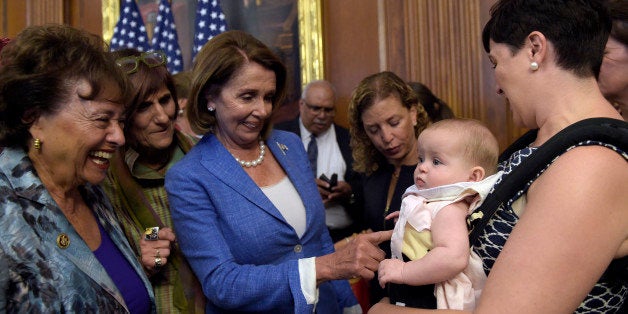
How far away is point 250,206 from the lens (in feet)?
8.16

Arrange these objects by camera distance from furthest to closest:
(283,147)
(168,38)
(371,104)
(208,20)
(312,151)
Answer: (168,38) < (208,20) < (312,151) < (371,104) < (283,147)

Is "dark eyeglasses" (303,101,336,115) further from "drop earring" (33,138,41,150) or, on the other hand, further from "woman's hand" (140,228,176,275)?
"drop earring" (33,138,41,150)

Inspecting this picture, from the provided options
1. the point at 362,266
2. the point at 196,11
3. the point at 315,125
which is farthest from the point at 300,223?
the point at 196,11

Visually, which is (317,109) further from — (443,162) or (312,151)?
(443,162)

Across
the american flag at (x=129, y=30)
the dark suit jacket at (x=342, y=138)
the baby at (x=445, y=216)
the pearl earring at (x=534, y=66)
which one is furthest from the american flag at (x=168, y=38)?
the pearl earring at (x=534, y=66)

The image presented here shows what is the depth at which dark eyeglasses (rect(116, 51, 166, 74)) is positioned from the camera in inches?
107

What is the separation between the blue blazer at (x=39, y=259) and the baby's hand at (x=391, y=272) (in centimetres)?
89

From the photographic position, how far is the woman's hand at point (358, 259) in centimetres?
211

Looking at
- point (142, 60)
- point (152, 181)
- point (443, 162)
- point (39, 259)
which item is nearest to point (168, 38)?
point (142, 60)

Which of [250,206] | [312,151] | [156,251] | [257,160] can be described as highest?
[257,160]

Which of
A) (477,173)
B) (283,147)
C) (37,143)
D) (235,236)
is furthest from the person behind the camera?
(283,147)

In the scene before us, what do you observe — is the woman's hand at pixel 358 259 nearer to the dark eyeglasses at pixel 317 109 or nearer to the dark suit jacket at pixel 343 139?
the dark suit jacket at pixel 343 139

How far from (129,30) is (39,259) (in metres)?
5.16

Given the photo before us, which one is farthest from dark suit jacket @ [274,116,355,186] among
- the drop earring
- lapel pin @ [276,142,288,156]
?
the drop earring
